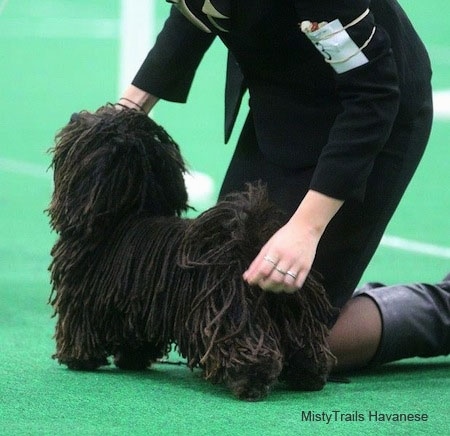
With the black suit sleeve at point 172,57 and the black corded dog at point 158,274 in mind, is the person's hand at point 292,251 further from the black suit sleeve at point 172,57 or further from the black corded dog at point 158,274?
the black suit sleeve at point 172,57

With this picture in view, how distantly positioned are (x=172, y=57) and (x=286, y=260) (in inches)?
25.3

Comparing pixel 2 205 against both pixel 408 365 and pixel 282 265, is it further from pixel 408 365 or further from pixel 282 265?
pixel 282 265

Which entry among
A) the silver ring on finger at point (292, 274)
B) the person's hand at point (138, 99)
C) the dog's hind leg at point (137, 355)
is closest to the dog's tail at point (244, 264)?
the silver ring on finger at point (292, 274)

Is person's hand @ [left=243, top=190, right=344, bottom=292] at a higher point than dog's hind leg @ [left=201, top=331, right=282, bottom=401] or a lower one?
higher

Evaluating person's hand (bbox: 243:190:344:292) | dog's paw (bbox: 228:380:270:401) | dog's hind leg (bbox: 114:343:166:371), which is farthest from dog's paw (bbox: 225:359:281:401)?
dog's hind leg (bbox: 114:343:166:371)

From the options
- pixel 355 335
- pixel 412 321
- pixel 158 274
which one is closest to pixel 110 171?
pixel 158 274

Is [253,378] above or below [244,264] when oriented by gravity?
below

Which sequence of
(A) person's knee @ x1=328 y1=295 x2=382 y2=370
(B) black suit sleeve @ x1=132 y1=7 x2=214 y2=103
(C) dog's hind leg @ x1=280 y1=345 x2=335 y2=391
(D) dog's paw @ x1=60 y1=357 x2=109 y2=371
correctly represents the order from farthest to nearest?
(B) black suit sleeve @ x1=132 y1=7 x2=214 y2=103 → (A) person's knee @ x1=328 y1=295 x2=382 y2=370 → (D) dog's paw @ x1=60 y1=357 x2=109 y2=371 → (C) dog's hind leg @ x1=280 y1=345 x2=335 y2=391

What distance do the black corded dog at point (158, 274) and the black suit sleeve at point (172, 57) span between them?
0.59 feet

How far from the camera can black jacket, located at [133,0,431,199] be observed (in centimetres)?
192

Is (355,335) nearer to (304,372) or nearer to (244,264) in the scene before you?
(304,372)

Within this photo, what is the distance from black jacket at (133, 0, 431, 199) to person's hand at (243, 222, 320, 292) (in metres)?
0.09

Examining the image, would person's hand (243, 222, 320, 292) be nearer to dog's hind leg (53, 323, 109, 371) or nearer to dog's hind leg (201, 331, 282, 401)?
dog's hind leg (201, 331, 282, 401)

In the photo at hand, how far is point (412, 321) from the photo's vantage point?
2334 millimetres
